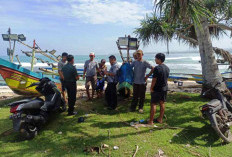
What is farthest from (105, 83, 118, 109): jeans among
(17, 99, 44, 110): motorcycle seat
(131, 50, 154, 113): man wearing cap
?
(17, 99, 44, 110): motorcycle seat

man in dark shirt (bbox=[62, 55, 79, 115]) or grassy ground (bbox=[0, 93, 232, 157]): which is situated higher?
man in dark shirt (bbox=[62, 55, 79, 115])

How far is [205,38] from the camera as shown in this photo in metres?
5.84

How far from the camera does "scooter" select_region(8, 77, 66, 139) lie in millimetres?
3535

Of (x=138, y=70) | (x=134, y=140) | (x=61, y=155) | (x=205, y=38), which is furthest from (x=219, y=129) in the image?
(x=205, y=38)

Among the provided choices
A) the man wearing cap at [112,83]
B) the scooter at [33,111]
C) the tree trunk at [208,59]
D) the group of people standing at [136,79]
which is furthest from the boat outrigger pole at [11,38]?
the tree trunk at [208,59]

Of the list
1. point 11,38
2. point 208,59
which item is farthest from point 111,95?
point 11,38

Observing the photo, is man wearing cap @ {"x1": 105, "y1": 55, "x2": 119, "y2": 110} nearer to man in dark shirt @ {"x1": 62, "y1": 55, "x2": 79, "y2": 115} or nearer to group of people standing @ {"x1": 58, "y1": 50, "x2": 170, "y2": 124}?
group of people standing @ {"x1": 58, "y1": 50, "x2": 170, "y2": 124}

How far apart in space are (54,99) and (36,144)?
1.34 m

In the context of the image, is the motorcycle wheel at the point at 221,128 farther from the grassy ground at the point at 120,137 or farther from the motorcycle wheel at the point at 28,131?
the motorcycle wheel at the point at 28,131

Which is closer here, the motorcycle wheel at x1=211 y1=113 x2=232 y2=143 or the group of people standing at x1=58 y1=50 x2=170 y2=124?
the motorcycle wheel at x1=211 y1=113 x2=232 y2=143

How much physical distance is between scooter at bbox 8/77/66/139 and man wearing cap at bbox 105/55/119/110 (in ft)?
5.18

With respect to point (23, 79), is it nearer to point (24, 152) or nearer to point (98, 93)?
point (98, 93)

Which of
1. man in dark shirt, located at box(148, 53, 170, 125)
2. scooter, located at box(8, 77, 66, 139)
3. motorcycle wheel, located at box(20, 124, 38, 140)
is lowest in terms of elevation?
motorcycle wheel, located at box(20, 124, 38, 140)

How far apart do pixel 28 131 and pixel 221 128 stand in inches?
165
